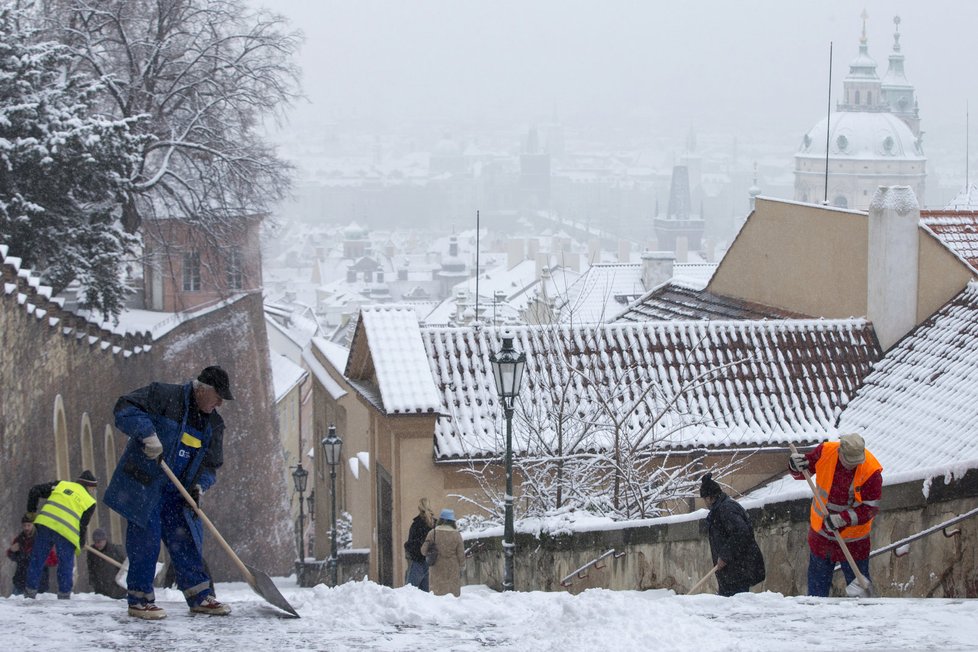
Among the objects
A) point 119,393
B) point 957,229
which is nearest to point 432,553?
point 957,229

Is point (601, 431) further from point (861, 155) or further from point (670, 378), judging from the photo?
point (861, 155)

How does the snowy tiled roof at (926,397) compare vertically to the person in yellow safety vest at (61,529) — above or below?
above

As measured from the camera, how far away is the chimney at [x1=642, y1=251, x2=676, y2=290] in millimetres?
67562

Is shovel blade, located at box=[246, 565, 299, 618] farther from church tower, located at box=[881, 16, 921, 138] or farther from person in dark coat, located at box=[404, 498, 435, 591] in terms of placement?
church tower, located at box=[881, 16, 921, 138]

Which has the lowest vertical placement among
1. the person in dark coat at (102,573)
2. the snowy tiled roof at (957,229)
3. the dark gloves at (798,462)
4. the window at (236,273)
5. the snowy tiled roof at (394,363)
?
the person in dark coat at (102,573)

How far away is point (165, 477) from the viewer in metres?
7.54

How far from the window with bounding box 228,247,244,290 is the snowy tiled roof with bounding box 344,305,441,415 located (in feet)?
59.8

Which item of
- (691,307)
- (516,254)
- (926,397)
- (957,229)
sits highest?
(516,254)

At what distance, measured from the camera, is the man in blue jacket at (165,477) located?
7430mm

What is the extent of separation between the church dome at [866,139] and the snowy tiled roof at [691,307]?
488ft

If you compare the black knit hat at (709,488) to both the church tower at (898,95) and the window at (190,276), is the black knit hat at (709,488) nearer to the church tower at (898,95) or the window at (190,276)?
the window at (190,276)

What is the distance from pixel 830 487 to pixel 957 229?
1137 centimetres

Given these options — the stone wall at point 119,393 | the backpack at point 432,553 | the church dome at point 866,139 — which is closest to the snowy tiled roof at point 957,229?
the backpack at point 432,553

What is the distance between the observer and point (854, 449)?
872 cm
